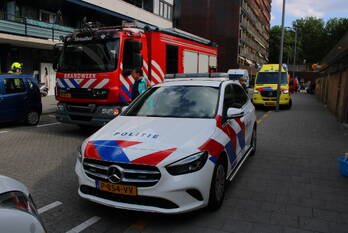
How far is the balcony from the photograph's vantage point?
17.7 metres

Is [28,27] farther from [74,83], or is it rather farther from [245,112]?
[245,112]

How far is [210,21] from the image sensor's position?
50812 mm

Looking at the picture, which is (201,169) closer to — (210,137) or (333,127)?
(210,137)

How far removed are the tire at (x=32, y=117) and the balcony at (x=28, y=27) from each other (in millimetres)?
9200

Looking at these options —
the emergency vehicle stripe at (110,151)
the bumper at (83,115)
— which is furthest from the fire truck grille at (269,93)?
the emergency vehicle stripe at (110,151)

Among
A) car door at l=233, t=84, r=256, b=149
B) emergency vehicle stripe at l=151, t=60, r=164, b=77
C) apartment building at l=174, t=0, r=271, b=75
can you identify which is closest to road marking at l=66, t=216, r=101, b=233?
car door at l=233, t=84, r=256, b=149

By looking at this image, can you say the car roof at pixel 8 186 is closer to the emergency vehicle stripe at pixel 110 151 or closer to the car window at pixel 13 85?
the emergency vehicle stripe at pixel 110 151

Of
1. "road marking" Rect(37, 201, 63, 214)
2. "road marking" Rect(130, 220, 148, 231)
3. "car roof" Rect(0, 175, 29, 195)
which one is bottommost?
"road marking" Rect(37, 201, 63, 214)

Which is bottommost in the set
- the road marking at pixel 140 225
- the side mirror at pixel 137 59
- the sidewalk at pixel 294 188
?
the road marking at pixel 140 225

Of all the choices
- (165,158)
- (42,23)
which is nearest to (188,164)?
(165,158)

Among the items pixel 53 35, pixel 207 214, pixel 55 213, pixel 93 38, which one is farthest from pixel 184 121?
pixel 53 35

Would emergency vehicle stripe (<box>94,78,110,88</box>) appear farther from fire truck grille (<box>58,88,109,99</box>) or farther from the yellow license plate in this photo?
the yellow license plate

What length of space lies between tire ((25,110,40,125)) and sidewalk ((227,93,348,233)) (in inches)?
286

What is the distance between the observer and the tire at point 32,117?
10398 millimetres
